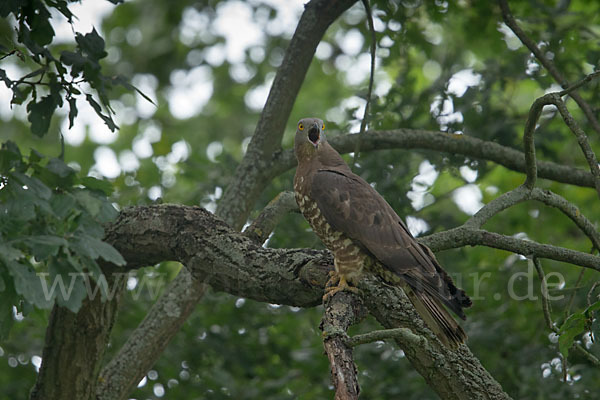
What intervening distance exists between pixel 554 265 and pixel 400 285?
8.73 ft

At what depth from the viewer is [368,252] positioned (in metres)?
3.51

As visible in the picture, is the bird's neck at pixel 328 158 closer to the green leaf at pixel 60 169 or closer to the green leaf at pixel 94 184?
the green leaf at pixel 94 184

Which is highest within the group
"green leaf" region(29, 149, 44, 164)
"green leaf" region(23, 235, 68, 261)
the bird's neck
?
the bird's neck

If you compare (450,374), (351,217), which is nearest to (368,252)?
(351,217)

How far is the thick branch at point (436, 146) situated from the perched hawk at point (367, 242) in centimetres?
36

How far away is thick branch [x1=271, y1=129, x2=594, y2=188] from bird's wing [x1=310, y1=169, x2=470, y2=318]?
0.54 m

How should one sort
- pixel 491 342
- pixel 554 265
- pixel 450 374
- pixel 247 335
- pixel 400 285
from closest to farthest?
pixel 450 374, pixel 400 285, pixel 491 342, pixel 247 335, pixel 554 265

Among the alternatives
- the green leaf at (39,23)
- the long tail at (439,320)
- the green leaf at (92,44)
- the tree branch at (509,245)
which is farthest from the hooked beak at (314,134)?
the green leaf at (39,23)

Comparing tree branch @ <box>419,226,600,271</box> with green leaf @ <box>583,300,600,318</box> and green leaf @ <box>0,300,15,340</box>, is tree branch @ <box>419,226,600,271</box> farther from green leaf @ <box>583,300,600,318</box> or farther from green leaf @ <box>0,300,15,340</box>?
green leaf @ <box>0,300,15,340</box>

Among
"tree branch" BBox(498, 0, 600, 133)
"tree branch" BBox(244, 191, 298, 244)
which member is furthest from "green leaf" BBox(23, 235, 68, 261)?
"tree branch" BBox(498, 0, 600, 133)

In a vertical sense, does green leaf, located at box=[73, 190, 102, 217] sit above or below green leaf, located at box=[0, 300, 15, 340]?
above

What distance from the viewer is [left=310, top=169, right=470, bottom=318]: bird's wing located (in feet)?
10.6

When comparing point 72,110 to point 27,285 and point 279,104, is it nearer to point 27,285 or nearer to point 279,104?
point 27,285

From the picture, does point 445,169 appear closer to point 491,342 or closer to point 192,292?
point 491,342
